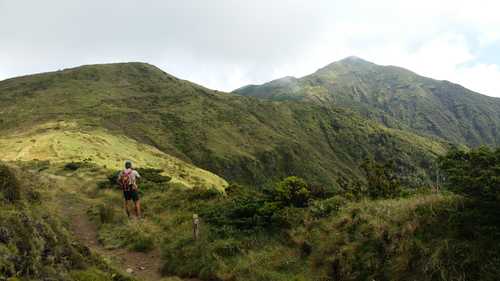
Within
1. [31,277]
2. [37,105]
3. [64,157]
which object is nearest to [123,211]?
[31,277]

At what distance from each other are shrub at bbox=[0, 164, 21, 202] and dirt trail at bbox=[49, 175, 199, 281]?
2952 mm

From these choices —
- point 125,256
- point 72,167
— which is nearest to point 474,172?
point 125,256

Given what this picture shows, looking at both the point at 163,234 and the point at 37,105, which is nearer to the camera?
the point at 163,234

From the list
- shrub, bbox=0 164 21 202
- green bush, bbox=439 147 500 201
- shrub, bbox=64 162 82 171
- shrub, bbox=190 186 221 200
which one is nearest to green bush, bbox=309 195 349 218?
green bush, bbox=439 147 500 201

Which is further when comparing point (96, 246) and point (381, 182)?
point (381, 182)

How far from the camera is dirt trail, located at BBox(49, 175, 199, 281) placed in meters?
10.6

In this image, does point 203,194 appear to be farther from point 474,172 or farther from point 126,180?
point 474,172

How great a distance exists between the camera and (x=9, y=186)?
8.78 m

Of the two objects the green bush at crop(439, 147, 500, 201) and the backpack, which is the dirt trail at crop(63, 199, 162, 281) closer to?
the backpack

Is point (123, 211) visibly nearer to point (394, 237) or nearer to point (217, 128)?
point (394, 237)

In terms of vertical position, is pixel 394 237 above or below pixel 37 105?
below

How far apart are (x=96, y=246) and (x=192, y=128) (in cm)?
10213

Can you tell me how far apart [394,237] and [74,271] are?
6.41 m

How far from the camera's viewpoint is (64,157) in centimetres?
3631
